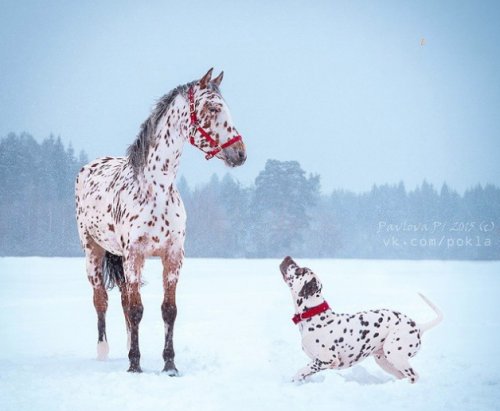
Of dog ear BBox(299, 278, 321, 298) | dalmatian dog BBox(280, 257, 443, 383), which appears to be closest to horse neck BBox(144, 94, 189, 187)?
dalmatian dog BBox(280, 257, 443, 383)

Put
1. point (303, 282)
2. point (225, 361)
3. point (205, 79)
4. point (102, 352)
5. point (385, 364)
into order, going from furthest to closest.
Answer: point (102, 352)
point (225, 361)
point (205, 79)
point (385, 364)
point (303, 282)

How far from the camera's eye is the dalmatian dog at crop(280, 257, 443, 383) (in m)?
4.82

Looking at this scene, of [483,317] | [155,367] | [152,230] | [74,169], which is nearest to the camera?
[152,230]

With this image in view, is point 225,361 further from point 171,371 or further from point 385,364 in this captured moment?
point 385,364

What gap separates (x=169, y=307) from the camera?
18.1 ft

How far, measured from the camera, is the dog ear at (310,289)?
480cm

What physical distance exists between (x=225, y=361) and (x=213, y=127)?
7.88 ft

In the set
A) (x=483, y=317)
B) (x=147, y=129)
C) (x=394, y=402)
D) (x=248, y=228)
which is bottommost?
(x=248, y=228)

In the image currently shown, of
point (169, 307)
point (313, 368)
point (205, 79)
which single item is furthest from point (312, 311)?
point (205, 79)

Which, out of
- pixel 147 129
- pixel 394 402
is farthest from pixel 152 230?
pixel 394 402

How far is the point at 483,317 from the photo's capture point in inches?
361

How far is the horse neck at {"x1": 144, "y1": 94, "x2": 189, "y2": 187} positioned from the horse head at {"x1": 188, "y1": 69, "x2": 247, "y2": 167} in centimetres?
17

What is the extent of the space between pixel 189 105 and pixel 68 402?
8.96ft

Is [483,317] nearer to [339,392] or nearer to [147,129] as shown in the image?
[339,392]
